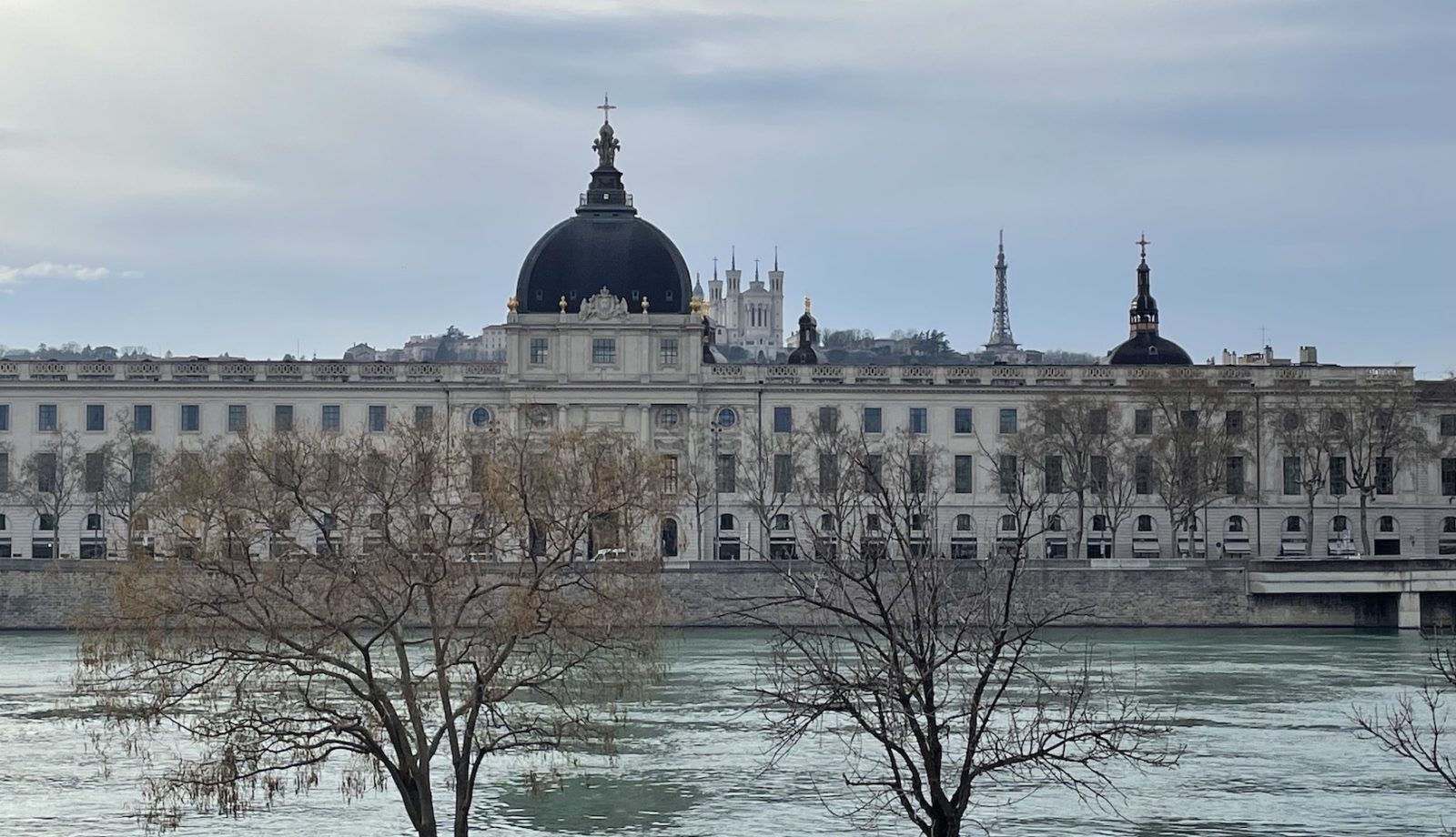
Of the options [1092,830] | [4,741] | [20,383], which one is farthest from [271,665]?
[20,383]

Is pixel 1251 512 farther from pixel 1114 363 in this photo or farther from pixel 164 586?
pixel 164 586

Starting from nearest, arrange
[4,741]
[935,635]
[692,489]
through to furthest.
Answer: [935,635] < [4,741] < [692,489]

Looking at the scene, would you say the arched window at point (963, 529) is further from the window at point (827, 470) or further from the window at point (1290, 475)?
the window at point (1290, 475)

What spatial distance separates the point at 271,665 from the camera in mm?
32375

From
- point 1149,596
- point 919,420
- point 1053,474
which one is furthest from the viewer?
point 919,420

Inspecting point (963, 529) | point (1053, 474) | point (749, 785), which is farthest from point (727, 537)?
point (749, 785)

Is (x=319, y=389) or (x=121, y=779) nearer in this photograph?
(x=121, y=779)

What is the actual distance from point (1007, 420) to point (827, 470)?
9115 mm

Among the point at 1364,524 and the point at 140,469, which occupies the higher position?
the point at 140,469

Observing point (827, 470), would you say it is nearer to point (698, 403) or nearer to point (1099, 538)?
point (698, 403)

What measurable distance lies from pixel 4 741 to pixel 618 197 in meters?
59.1

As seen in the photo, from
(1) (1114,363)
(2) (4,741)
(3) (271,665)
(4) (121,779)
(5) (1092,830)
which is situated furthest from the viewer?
(1) (1114,363)

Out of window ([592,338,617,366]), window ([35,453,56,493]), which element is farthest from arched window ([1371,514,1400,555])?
window ([35,453,56,493])

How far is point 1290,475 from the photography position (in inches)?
4176
